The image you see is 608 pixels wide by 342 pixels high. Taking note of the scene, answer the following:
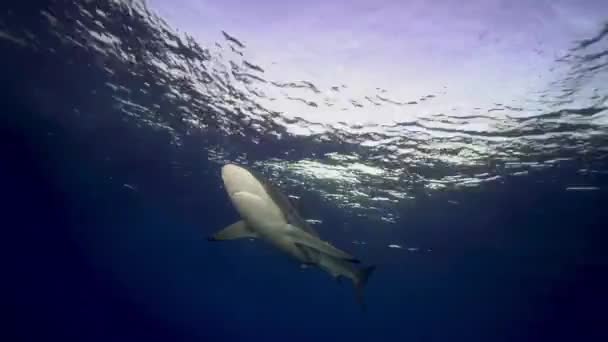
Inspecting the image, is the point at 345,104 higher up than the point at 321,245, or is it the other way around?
the point at 345,104

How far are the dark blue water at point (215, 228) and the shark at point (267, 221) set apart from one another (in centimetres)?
1110

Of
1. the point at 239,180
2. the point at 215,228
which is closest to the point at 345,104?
the point at 239,180

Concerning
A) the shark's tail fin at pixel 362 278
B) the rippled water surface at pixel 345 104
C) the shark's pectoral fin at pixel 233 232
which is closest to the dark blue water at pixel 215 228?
the rippled water surface at pixel 345 104

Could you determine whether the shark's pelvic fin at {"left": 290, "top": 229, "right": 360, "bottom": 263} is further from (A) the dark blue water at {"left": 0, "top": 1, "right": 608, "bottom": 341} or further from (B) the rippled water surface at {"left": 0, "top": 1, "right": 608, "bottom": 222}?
(A) the dark blue water at {"left": 0, "top": 1, "right": 608, "bottom": 341}

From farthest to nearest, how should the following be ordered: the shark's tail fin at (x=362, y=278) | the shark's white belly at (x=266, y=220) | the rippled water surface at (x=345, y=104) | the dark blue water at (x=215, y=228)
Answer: the dark blue water at (x=215, y=228), the rippled water surface at (x=345, y=104), the shark's tail fin at (x=362, y=278), the shark's white belly at (x=266, y=220)

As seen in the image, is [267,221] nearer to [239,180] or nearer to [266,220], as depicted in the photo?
[266,220]

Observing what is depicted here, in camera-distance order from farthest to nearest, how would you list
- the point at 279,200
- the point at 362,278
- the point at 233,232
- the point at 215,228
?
1. the point at 215,228
2. the point at 362,278
3. the point at 233,232
4. the point at 279,200

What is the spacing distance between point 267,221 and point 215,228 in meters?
29.4

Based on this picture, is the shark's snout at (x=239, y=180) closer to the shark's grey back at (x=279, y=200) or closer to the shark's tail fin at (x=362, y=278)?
the shark's grey back at (x=279, y=200)

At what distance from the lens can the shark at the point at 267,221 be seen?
479cm

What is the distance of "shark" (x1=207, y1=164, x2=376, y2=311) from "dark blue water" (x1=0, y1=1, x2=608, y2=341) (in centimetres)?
1110

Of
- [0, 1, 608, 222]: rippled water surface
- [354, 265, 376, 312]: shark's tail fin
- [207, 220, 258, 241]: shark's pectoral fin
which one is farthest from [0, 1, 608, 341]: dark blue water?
[207, 220, 258, 241]: shark's pectoral fin

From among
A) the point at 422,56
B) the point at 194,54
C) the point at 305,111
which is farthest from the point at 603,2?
the point at 194,54

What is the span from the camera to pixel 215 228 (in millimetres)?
33656
